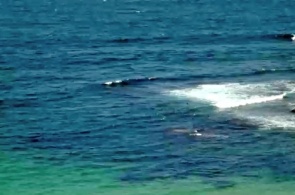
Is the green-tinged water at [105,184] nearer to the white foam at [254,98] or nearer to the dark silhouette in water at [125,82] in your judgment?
the white foam at [254,98]

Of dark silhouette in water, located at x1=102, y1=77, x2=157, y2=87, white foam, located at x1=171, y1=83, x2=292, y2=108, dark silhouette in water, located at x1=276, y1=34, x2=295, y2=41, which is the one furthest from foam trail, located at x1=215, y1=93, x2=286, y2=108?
dark silhouette in water, located at x1=276, y1=34, x2=295, y2=41

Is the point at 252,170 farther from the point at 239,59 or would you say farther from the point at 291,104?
the point at 239,59

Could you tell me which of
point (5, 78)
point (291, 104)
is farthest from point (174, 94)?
point (5, 78)

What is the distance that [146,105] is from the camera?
67.1 metres

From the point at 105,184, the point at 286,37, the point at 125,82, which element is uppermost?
the point at 105,184

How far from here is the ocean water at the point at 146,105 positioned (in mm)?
51188

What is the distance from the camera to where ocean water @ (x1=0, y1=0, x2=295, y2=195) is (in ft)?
168

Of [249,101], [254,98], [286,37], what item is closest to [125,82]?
[254,98]

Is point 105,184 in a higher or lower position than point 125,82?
higher

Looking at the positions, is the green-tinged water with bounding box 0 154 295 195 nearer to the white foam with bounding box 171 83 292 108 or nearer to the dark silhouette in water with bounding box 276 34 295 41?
the white foam with bounding box 171 83 292 108

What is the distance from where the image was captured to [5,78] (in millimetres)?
76312

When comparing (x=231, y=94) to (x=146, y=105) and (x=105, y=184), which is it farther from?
(x=105, y=184)

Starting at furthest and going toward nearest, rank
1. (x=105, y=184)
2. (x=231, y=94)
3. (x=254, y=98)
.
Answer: (x=231, y=94)
(x=254, y=98)
(x=105, y=184)

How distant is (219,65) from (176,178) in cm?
3393
